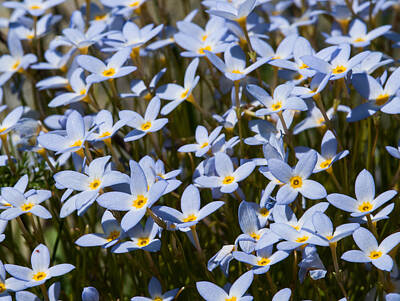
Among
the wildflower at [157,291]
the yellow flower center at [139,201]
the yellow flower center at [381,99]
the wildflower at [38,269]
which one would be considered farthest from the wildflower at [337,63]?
the wildflower at [38,269]

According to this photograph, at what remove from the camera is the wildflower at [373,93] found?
1222 millimetres

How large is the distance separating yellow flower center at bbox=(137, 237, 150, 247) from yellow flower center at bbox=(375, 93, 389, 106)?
603 mm

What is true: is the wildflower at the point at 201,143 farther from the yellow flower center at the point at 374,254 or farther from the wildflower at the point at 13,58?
the wildflower at the point at 13,58

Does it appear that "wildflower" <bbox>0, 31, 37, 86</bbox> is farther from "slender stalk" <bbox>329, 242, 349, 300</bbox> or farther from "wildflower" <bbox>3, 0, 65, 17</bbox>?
"slender stalk" <bbox>329, 242, 349, 300</bbox>

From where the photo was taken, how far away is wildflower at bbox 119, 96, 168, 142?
1.25 meters

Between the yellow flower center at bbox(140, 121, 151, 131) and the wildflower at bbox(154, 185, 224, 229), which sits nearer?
the wildflower at bbox(154, 185, 224, 229)

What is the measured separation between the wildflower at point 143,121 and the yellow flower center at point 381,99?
49 cm

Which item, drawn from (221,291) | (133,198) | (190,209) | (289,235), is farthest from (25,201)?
(289,235)

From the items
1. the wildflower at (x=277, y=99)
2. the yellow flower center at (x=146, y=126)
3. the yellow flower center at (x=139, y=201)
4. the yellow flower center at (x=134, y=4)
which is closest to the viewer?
the yellow flower center at (x=139, y=201)

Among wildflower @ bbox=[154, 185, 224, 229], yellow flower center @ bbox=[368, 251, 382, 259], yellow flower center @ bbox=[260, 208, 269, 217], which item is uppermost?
wildflower @ bbox=[154, 185, 224, 229]

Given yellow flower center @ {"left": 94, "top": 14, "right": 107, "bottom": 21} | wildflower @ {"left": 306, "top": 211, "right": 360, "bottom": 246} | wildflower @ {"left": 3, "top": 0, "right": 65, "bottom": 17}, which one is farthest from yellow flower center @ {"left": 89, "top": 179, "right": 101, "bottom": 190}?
yellow flower center @ {"left": 94, "top": 14, "right": 107, "bottom": 21}

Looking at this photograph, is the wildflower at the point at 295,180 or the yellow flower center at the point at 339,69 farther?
the yellow flower center at the point at 339,69

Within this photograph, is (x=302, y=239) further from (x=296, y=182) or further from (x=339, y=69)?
(x=339, y=69)

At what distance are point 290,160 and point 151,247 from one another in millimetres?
439
